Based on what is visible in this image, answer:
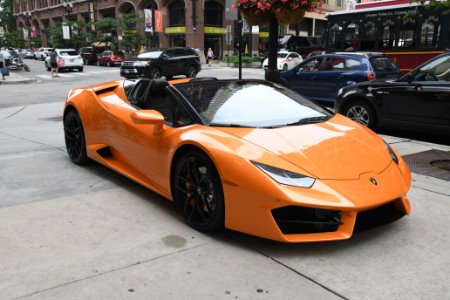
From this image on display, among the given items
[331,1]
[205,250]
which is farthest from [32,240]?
[331,1]

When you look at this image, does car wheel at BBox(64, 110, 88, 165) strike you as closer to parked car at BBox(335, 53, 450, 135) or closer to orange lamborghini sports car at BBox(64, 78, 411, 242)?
orange lamborghini sports car at BBox(64, 78, 411, 242)

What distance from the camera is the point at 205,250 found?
3316 millimetres

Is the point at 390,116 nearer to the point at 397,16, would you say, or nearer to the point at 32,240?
the point at 32,240

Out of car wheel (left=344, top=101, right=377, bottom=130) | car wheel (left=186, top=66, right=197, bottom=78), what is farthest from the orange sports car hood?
car wheel (left=186, top=66, right=197, bottom=78)

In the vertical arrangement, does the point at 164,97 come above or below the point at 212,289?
above

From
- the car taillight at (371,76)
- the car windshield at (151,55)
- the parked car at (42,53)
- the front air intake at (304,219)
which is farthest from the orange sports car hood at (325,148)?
the parked car at (42,53)

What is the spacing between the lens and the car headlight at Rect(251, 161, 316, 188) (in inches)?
123

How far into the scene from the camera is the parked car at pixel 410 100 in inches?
268

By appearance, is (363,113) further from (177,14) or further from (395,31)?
(177,14)

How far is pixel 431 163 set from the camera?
18.9 feet

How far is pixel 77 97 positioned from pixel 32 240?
2.56 m

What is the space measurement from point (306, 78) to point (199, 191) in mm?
8267

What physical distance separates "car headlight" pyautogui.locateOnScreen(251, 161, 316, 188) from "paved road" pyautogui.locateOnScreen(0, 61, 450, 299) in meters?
0.52

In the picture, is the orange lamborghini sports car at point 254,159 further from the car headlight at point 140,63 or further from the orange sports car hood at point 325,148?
the car headlight at point 140,63
